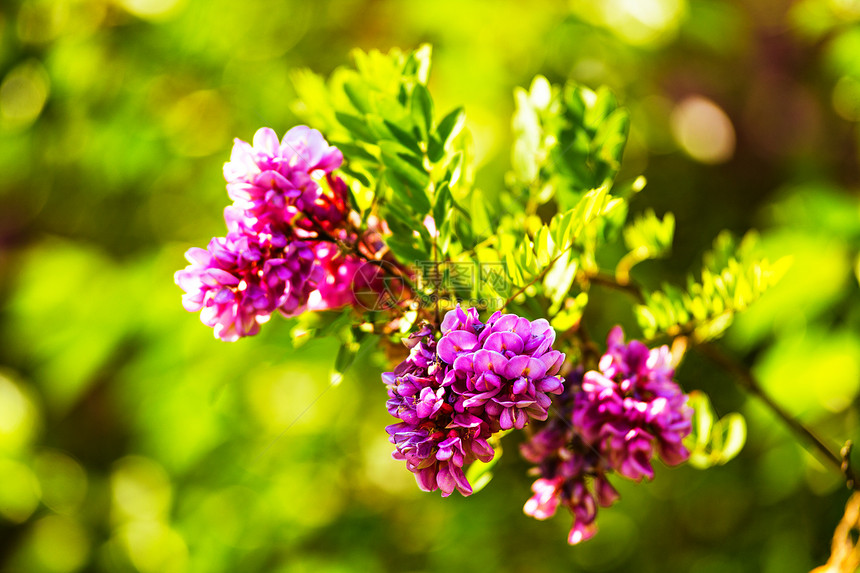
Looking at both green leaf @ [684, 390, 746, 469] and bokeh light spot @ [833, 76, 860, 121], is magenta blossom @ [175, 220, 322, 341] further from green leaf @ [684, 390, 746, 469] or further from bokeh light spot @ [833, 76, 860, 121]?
bokeh light spot @ [833, 76, 860, 121]

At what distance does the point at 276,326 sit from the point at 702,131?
96 centimetres

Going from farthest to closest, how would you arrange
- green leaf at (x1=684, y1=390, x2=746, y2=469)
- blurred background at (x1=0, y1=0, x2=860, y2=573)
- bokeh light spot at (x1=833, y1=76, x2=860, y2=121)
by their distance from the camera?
blurred background at (x1=0, y1=0, x2=860, y2=573), bokeh light spot at (x1=833, y1=76, x2=860, y2=121), green leaf at (x1=684, y1=390, x2=746, y2=469)

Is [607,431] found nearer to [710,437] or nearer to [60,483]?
[710,437]

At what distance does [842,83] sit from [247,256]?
131 centimetres

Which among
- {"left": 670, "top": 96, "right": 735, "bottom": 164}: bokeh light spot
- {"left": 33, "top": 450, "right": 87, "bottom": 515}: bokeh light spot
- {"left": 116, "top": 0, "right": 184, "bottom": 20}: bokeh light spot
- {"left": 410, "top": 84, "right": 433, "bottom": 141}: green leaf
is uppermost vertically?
{"left": 116, "top": 0, "right": 184, "bottom": 20}: bokeh light spot

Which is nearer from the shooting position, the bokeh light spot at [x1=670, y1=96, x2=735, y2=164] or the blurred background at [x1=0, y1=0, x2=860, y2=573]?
the blurred background at [x1=0, y1=0, x2=860, y2=573]

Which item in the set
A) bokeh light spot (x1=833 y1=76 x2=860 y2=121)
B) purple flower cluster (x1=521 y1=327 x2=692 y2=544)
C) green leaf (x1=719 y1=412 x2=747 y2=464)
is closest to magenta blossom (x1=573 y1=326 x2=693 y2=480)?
purple flower cluster (x1=521 y1=327 x2=692 y2=544)

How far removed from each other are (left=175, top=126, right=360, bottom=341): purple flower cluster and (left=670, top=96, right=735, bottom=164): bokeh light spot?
3.82 ft

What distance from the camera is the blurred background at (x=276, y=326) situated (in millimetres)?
1327

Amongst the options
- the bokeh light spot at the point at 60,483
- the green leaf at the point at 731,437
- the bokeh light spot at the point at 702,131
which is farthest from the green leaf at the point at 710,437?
the bokeh light spot at the point at 60,483

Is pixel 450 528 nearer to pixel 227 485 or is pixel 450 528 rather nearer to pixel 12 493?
pixel 227 485

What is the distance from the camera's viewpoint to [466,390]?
1.23 feet

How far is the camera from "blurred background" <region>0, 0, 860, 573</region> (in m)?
1.33

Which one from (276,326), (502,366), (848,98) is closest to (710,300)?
(502,366)
